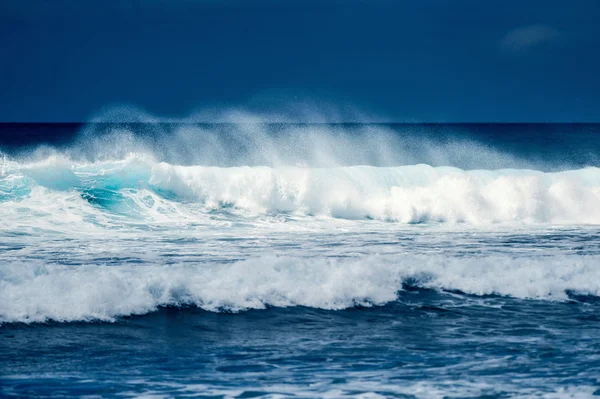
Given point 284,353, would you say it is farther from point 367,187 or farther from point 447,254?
point 367,187

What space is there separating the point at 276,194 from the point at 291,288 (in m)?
10.5

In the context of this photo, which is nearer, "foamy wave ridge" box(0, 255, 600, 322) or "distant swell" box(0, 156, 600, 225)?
"foamy wave ridge" box(0, 255, 600, 322)

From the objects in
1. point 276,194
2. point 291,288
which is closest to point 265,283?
point 291,288

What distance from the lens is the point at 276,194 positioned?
2073cm

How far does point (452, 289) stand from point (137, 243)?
6.69m

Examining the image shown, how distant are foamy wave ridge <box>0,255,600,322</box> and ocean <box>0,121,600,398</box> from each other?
31 millimetres

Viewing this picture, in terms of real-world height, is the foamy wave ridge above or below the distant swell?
below

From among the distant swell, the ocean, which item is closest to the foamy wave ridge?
the ocean

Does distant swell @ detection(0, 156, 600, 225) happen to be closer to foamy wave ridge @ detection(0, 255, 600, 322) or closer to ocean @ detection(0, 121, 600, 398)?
ocean @ detection(0, 121, 600, 398)

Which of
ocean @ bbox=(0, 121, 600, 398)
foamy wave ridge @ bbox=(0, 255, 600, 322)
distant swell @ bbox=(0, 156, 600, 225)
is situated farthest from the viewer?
distant swell @ bbox=(0, 156, 600, 225)

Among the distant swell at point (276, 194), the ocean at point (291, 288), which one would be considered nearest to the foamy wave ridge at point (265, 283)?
the ocean at point (291, 288)

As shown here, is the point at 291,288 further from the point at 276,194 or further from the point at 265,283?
the point at 276,194

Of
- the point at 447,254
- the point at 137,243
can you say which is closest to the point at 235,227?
the point at 137,243

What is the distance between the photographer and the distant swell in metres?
19.2
